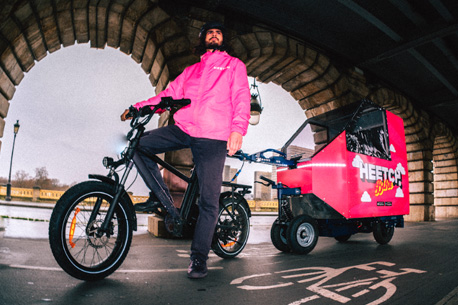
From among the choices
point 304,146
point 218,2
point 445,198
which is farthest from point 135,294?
point 445,198

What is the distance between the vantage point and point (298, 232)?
306 centimetres

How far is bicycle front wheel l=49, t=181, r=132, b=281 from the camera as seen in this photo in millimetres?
1577

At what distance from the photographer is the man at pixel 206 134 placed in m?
1.98

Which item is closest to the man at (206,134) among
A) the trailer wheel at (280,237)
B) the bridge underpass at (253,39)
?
the trailer wheel at (280,237)

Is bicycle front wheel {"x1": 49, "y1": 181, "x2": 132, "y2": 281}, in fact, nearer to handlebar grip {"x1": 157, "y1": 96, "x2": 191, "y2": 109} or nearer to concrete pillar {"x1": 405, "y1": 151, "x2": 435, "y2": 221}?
handlebar grip {"x1": 157, "y1": 96, "x2": 191, "y2": 109}

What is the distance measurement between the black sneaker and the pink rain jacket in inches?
37.4

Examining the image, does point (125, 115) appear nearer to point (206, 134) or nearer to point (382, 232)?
point (206, 134)

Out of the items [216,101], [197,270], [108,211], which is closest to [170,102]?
[216,101]

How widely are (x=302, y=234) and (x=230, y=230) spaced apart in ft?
3.12

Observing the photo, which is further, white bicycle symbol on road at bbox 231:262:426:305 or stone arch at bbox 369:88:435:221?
stone arch at bbox 369:88:435:221

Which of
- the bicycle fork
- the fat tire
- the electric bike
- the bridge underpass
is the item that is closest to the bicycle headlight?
the electric bike

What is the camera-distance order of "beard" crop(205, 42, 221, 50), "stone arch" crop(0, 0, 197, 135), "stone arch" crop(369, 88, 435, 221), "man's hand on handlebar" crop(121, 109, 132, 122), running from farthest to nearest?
"stone arch" crop(369, 88, 435, 221) → "stone arch" crop(0, 0, 197, 135) → "beard" crop(205, 42, 221, 50) → "man's hand on handlebar" crop(121, 109, 132, 122)

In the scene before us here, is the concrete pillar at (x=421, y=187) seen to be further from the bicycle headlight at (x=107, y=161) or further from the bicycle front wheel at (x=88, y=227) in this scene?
the bicycle headlight at (x=107, y=161)

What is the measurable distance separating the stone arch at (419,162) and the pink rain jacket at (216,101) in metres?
9.81
